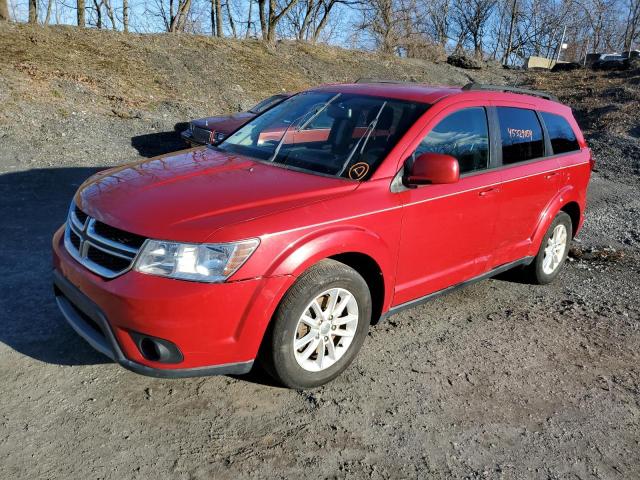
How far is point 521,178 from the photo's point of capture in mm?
4500

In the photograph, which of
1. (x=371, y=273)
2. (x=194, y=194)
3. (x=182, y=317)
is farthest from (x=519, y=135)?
(x=182, y=317)

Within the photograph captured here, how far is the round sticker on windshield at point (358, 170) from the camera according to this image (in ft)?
11.5

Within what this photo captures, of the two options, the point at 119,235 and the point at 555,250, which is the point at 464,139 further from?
the point at 119,235

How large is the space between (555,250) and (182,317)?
3.97 meters

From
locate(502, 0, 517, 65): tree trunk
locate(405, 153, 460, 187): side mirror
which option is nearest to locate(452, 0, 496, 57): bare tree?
locate(502, 0, 517, 65): tree trunk

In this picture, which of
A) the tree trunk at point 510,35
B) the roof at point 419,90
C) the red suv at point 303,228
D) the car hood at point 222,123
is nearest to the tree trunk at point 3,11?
the car hood at point 222,123

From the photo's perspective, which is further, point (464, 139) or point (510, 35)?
point (510, 35)

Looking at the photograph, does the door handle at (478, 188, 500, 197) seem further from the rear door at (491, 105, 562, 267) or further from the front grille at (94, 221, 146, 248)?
the front grille at (94, 221, 146, 248)

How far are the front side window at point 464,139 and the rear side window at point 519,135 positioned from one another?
260mm

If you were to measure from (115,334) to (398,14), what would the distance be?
34.5 metres

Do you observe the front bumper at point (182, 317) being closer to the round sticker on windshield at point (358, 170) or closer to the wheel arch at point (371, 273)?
the wheel arch at point (371, 273)

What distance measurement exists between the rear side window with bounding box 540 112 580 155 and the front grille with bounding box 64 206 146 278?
3.86 metres

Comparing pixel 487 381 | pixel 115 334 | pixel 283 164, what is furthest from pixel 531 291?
pixel 115 334

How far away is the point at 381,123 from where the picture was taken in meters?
3.86
